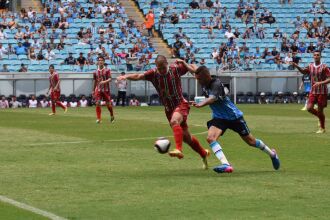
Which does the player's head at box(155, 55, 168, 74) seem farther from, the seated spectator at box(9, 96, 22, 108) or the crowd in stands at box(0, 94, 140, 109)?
the seated spectator at box(9, 96, 22, 108)

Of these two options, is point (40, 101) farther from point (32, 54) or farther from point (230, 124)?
point (230, 124)

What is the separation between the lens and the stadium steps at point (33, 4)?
56100 millimetres

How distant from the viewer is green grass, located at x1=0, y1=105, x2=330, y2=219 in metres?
11.5

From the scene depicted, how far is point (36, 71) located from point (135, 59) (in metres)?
5.61

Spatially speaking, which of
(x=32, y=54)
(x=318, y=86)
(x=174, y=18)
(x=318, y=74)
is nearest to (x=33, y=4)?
(x=32, y=54)

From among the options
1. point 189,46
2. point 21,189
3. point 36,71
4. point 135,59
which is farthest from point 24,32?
point 21,189

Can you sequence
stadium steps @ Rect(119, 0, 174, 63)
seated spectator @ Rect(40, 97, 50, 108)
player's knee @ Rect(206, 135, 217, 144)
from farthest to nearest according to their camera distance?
stadium steps @ Rect(119, 0, 174, 63), seated spectator @ Rect(40, 97, 50, 108), player's knee @ Rect(206, 135, 217, 144)

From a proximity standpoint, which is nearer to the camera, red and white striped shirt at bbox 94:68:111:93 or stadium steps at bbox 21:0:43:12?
red and white striped shirt at bbox 94:68:111:93

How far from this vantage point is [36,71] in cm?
5128

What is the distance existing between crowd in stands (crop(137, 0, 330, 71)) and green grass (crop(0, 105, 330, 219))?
29947 millimetres

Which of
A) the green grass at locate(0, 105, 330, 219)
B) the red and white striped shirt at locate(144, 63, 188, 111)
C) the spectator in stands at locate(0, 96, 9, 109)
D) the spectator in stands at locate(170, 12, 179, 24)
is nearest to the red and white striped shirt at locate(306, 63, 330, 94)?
the green grass at locate(0, 105, 330, 219)

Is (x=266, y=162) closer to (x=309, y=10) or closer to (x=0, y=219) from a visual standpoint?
(x=0, y=219)

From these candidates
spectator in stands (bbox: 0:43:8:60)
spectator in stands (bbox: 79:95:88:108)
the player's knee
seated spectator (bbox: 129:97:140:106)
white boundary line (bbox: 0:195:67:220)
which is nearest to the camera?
white boundary line (bbox: 0:195:67:220)

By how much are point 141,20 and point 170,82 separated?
4190 cm
